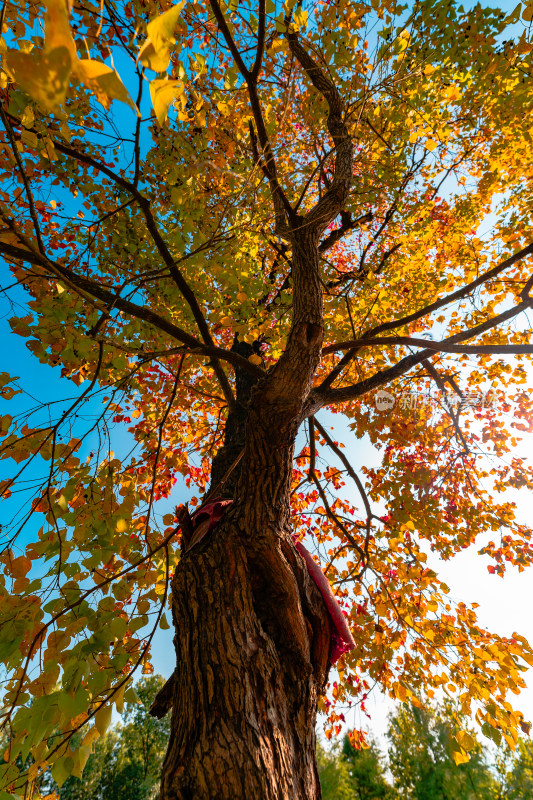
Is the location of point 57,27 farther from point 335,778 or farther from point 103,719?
point 335,778

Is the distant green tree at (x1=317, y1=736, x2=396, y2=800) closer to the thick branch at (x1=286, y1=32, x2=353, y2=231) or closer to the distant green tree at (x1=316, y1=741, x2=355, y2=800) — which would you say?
the distant green tree at (x1=316, y1=741, x2=355, y2=800)

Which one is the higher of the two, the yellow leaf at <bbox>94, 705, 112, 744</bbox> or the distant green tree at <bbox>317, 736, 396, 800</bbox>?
the yellow leaf at <bbox>94, 705, 112, 744</bbox>

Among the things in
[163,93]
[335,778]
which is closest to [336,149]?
[163,93]

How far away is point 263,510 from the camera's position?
6.57ft

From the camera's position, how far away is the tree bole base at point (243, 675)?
3.96 ft

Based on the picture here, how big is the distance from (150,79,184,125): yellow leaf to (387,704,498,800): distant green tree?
23527mm

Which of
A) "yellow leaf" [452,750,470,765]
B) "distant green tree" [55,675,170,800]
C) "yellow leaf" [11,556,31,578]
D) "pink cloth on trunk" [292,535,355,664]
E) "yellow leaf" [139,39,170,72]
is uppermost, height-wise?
"yellow leaf" [139,39,170,72]

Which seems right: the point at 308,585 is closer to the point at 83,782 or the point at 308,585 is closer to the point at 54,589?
the point at 54,589

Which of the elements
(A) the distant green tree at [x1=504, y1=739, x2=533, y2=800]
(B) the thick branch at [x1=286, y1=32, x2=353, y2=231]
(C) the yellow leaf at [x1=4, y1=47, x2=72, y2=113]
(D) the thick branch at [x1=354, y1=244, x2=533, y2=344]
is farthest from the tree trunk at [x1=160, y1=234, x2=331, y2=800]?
(A) the distant green tree at [x1=504, y1=739, x2=533, y2=800]

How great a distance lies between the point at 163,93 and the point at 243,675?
1.80 m

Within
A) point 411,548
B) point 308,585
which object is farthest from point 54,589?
point 411,548

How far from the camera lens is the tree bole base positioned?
3.96 feet

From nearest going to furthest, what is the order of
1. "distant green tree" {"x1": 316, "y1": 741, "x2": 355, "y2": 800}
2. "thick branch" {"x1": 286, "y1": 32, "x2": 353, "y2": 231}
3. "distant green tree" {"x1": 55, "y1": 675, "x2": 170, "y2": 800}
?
"thick branch" {"x1": 286, "y1": 32, "x2": 353, "y2": 231}
"distant green tree" {"x1": 316, "y1": 741, "x2": 355, "y2": 800}
"distant green tree" {"x1": 55, "y1": 675, "x2": 170, "y2": 800}

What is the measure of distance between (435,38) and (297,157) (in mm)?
2404
